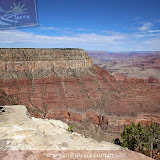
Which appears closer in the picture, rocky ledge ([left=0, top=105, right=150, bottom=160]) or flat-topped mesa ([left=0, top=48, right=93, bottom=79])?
rocky ledge ([left=0, top=105, right=150, bottom=160])

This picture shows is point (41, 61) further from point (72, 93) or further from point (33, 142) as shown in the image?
point (33, 142)

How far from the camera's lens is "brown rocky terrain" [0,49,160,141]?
1303 inches

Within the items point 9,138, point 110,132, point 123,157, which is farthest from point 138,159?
point 110,132

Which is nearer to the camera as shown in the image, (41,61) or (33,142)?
(33,142)

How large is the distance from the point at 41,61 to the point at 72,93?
12.3 metres

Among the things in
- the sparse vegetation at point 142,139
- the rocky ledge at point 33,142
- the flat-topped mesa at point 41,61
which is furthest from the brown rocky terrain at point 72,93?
the rocky ledge at point 33,142

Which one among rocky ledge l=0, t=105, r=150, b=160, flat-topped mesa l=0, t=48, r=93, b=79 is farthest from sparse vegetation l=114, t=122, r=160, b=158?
flat-topped mesa l=0, t=48, r=93, b=79

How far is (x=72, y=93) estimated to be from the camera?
38.3 m

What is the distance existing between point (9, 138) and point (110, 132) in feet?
81.2

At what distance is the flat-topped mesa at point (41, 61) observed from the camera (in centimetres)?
3869

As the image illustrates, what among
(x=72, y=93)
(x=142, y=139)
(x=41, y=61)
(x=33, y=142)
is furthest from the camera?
(x=41, y=61)

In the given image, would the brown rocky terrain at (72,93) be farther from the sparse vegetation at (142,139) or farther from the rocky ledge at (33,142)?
the rocky ledge at (33,142)

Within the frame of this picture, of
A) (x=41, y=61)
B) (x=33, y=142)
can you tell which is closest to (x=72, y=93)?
(x=41, y=61)

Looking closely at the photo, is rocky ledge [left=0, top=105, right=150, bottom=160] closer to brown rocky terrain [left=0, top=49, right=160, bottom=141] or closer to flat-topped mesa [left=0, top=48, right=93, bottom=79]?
brown rocky terrain [left=0, top=49, right=160, bottom=141]
